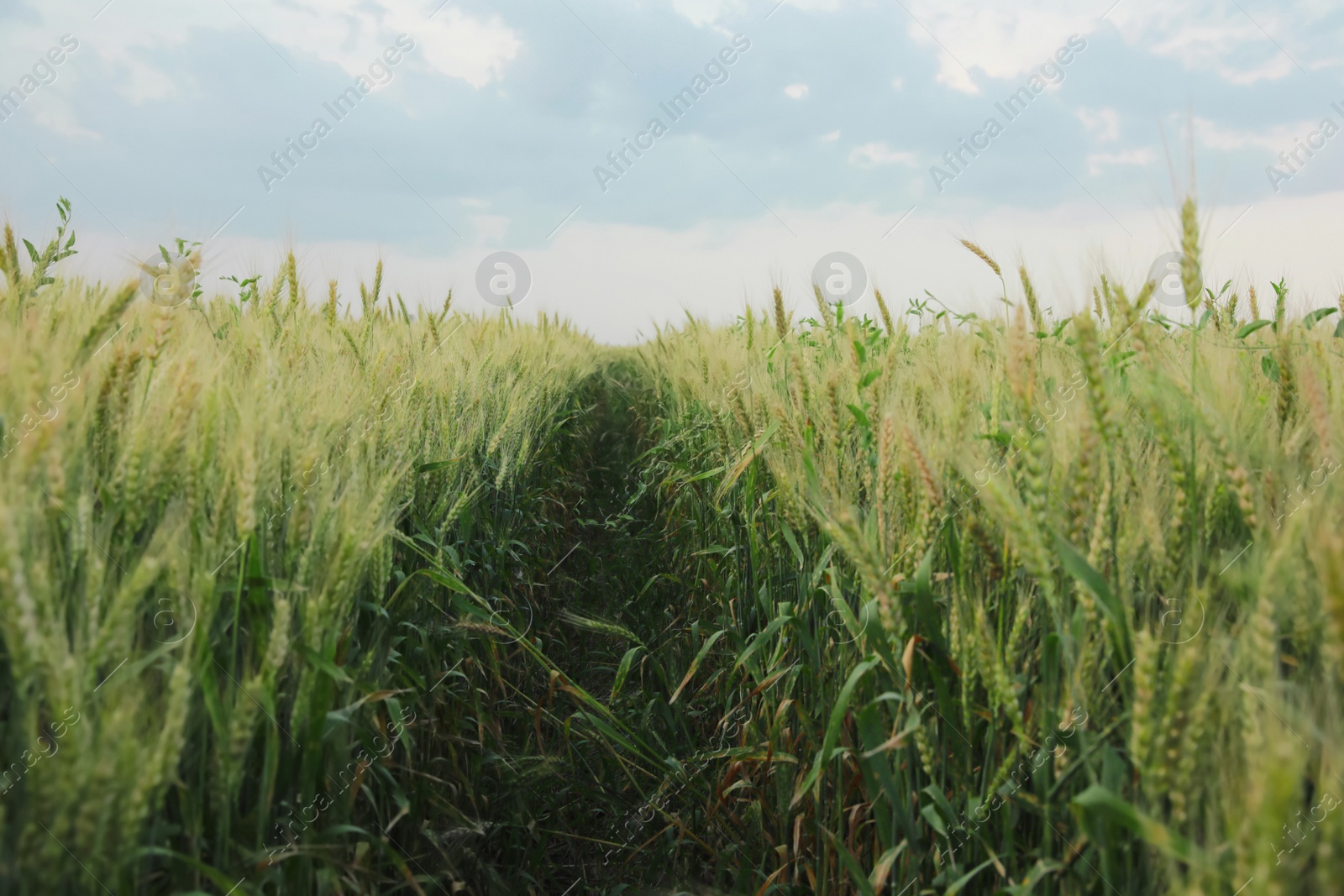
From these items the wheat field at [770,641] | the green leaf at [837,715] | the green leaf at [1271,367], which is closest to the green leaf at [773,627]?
the wheat field at [770,641]

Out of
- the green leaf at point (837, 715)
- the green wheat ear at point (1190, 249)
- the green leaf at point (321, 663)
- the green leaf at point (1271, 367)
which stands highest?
the green wheat ear at point (1190, 249)

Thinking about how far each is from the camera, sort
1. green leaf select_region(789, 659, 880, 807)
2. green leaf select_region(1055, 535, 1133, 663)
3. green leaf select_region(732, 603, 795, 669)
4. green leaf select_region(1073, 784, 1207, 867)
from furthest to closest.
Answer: green leaf select_region(732, 603, 795, 669)
green leaf select_region(789, 659, 880, 807)
green leaf select_region(1055, 535, 1133, 663)
green leaf select_region(1073, 784, 1207, 867)

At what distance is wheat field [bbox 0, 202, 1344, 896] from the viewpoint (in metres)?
0.78

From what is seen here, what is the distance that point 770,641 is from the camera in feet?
6.75

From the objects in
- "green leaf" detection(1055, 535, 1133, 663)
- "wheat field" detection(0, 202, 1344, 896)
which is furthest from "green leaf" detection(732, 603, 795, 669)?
"green leaf" detection(1055, 535, 1133, 663)

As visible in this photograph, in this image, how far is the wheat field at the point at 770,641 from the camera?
0.78 metres

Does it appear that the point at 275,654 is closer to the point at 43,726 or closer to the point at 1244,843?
the point at 43,726

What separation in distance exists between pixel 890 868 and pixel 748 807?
618 mm

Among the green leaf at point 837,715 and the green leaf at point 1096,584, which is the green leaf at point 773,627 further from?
the green leaf at point 1096,584

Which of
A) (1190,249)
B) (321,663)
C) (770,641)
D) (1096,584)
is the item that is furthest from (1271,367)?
(321,663)

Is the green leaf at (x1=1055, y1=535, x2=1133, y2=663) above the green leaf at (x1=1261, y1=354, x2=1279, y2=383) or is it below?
below

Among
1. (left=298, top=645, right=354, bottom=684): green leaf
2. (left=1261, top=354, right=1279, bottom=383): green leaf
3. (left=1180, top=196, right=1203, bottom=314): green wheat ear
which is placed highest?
(left=1180, top=196, right=1203, bottom=314): green wheat ear

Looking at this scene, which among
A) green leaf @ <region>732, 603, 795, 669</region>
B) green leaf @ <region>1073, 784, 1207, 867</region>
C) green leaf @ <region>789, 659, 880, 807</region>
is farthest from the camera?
green leaf @ <region>732, 603, 795, 669</region>

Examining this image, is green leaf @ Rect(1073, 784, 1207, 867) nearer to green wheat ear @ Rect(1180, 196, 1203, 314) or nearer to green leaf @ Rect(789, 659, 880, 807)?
green leaf @ Rect(789, 659, 880, 807)
